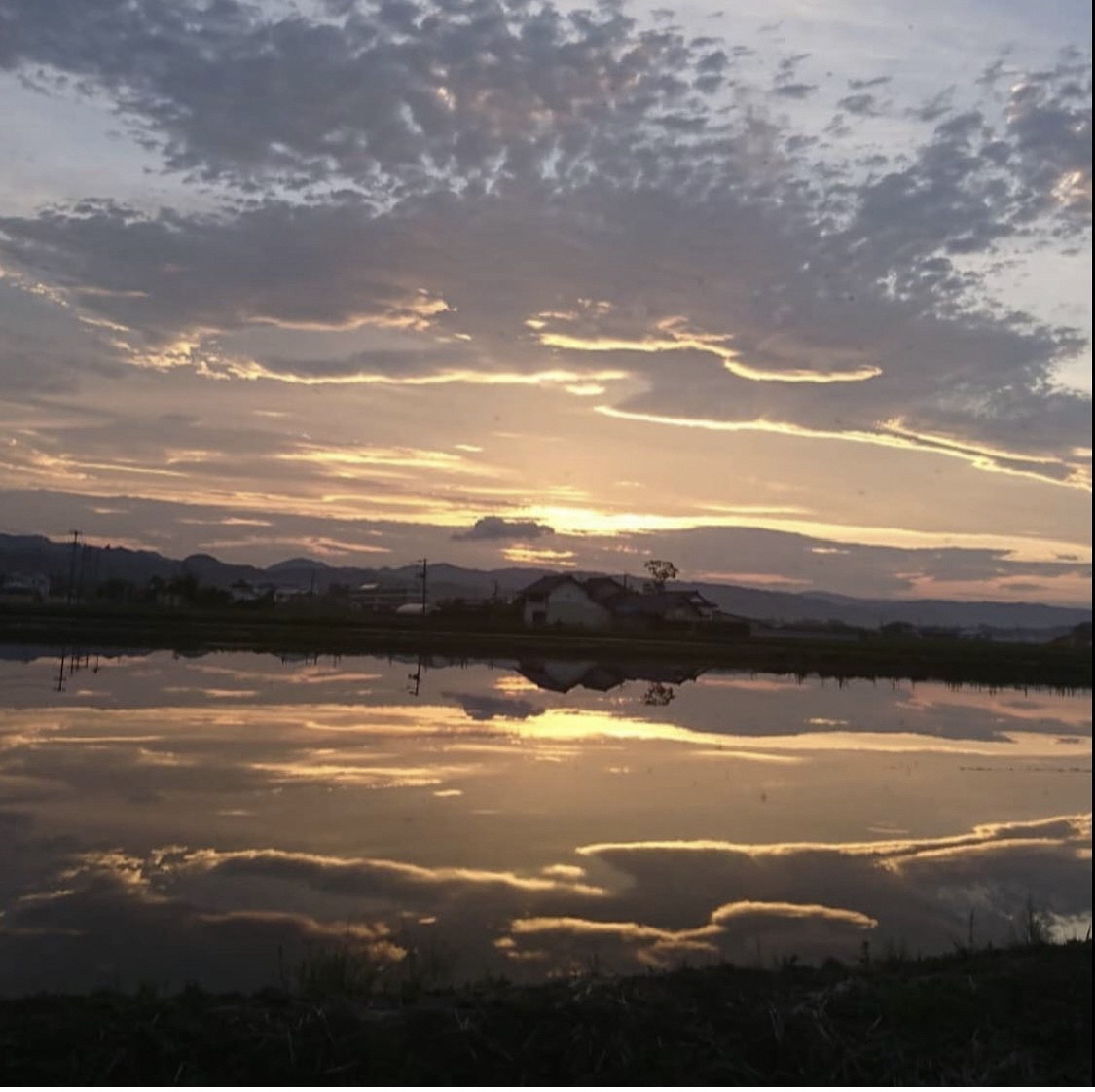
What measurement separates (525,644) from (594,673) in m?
8.52

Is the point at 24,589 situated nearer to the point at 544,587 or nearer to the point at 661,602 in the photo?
the point at 544,587

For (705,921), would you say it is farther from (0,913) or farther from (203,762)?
(203,762)

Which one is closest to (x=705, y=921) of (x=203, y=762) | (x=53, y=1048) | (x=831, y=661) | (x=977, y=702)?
(x=53, y=1048)

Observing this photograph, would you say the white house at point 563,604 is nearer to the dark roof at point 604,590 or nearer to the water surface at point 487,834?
the dark roof at point 604,590

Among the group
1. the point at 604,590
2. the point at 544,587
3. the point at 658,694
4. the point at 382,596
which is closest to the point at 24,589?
the point at 544,587

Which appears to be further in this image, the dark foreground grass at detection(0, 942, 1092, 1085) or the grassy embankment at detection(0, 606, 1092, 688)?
the grassy embankment at detection(0, 606, 1092, 688)

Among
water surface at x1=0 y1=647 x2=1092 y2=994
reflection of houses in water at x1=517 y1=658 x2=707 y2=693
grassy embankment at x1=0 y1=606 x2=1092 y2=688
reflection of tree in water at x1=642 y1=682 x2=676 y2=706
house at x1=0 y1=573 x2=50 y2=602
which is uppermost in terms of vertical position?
house at x1=0 y1=573 x2=50 y2=602

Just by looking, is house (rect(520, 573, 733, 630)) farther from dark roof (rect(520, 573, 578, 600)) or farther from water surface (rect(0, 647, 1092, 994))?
water surface (rect(0, 647, 1092, 994))

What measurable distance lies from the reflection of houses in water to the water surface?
450 cm

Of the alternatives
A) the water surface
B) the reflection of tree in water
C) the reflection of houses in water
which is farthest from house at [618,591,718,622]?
the water surface

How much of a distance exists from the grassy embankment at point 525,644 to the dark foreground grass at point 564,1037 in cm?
2592

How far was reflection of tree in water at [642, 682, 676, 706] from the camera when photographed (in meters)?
23.6

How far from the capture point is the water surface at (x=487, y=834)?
8.05m

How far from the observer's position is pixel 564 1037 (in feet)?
18.4
